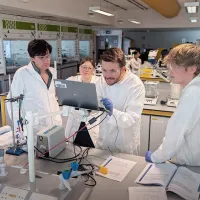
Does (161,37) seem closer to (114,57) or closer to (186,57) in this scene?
(114,57)

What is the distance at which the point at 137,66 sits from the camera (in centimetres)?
502

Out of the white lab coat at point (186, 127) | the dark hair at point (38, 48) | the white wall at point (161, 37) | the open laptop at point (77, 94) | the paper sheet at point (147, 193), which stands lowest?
the paper sheet at point (147, 193)

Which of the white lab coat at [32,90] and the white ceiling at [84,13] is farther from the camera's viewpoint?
the white ceiling at [84,13]

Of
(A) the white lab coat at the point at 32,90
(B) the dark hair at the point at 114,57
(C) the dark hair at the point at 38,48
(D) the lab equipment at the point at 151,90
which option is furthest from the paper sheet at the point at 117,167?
(D) the lab equipment at the point at 151,90

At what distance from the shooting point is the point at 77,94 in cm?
134

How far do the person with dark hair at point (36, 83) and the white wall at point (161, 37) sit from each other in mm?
9825

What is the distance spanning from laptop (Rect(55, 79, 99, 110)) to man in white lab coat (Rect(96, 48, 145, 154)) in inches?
16.5

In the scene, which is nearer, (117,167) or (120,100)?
(117,167)

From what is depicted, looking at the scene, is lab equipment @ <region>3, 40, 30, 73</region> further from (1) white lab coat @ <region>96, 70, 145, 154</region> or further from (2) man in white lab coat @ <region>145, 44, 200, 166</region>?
(2) man in white lab coat @ <region>145, 44, 200, 166</region>

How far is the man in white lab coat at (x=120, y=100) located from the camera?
1.77m

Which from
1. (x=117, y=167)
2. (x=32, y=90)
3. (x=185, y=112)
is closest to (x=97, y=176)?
(x=117, y=167)

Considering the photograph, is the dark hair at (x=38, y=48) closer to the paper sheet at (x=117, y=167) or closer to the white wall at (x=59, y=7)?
the paper sheet at (x=117, y=167)

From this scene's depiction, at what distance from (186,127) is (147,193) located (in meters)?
0.41

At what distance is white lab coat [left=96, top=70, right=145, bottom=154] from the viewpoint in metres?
1.83
